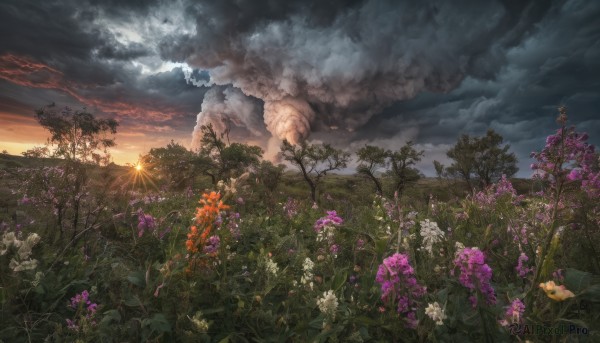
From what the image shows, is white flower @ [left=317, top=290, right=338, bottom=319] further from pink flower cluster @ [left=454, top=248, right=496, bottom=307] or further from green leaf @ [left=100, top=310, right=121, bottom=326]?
green leaf @ [left=100, top=310, right=121, bottom=326]

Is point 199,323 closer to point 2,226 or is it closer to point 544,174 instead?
point 544,174

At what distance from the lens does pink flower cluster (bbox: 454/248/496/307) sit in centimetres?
213

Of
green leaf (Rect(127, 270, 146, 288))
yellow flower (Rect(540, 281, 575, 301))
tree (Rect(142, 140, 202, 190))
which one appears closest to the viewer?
yellow flower (Rect(540, 281, 575, 301))

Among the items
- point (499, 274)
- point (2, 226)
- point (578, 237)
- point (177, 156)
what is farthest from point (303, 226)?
point (177, 156)

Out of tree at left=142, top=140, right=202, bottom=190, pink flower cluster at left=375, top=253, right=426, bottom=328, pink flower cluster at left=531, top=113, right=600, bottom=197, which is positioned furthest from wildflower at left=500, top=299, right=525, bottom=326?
tree at left=142, top=140, right=202, bottom=190

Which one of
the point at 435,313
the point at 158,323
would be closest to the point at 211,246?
the point at 158,323

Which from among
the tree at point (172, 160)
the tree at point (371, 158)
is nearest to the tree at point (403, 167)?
the tree at point (371, 158)

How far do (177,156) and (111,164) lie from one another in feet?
194

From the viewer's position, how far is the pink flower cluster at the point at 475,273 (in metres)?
2.13

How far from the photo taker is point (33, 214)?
6.84 meters

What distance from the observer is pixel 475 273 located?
217cm

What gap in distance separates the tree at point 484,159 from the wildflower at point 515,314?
82211 millimetres

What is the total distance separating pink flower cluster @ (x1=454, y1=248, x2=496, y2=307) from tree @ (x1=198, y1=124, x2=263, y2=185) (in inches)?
2325

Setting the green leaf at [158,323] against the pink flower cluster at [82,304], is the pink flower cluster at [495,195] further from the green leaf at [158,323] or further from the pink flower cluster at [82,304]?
the pink flower cluster at [82,304]
